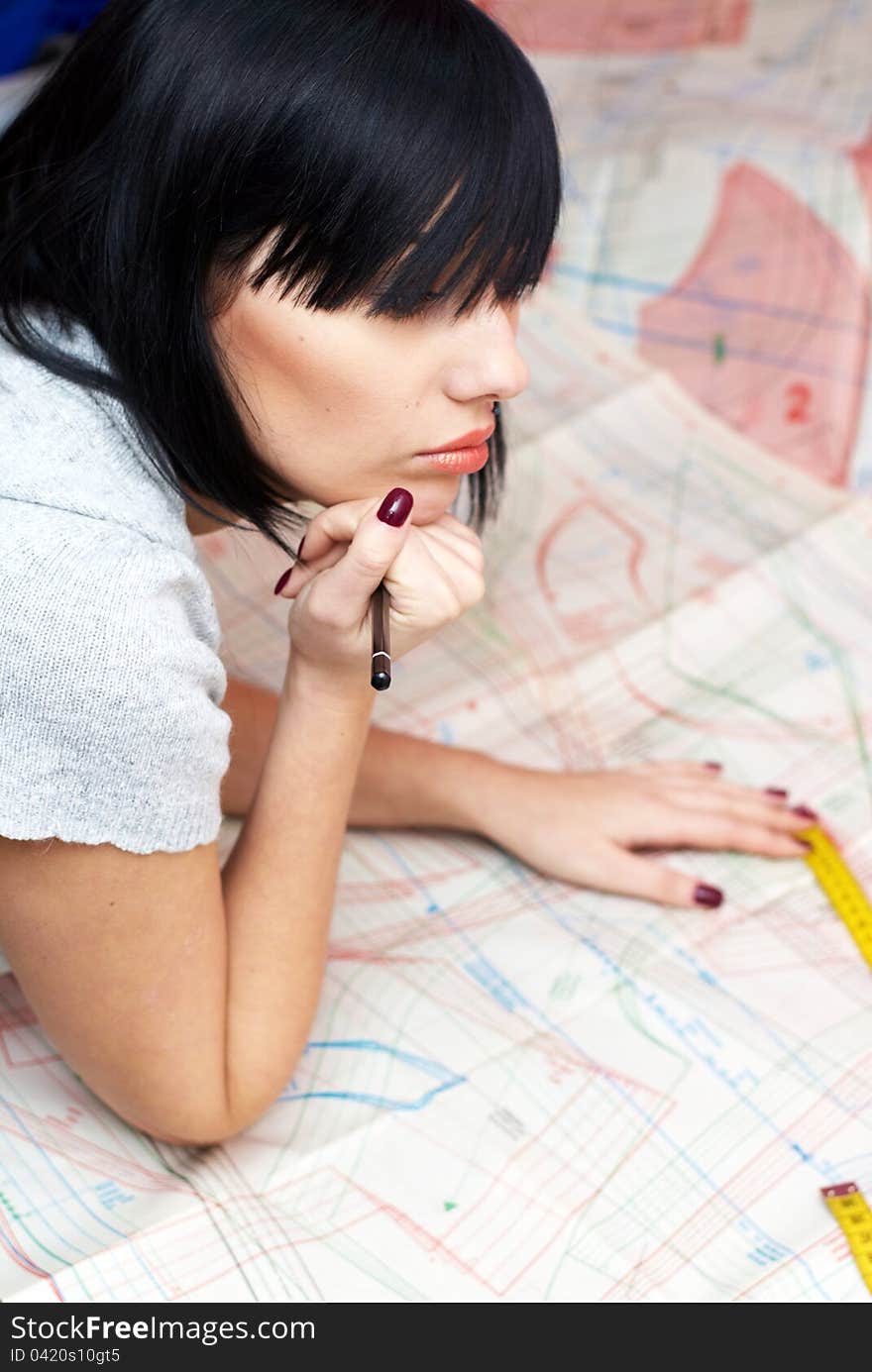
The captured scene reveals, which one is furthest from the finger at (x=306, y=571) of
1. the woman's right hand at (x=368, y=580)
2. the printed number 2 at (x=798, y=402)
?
the printed number 2 at (x=798, y=402)

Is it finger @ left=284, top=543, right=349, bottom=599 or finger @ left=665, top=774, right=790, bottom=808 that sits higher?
A: finger @ left=284, top=543, right=349, bottom=599

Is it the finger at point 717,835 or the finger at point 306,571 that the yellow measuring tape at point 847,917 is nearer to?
the finger at point 717,835

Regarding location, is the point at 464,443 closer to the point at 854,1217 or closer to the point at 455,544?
the point at 455,544

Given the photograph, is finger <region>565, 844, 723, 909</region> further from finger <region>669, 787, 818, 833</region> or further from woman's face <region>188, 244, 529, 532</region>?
woman's face <region>188, 244, 529, 532</region>

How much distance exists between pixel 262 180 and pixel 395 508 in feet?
0.78

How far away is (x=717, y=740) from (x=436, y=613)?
2.19 ft

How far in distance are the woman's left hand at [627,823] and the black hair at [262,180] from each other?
1.70ft

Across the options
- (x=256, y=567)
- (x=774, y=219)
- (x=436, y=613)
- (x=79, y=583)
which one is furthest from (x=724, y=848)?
(x=774, y=219)

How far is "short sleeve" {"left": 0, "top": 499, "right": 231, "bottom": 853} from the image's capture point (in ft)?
3.04

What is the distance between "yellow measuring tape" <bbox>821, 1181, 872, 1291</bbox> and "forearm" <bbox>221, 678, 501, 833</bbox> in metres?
0.50

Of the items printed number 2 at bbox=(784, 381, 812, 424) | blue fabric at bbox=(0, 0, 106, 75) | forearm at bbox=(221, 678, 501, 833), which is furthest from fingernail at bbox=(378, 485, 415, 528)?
blue fabric at bbox=(0, 0, 106, 75)

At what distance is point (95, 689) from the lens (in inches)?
36.8

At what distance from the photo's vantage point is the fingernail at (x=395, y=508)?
3.33ft

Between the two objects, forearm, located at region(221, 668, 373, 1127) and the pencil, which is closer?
the pencil
